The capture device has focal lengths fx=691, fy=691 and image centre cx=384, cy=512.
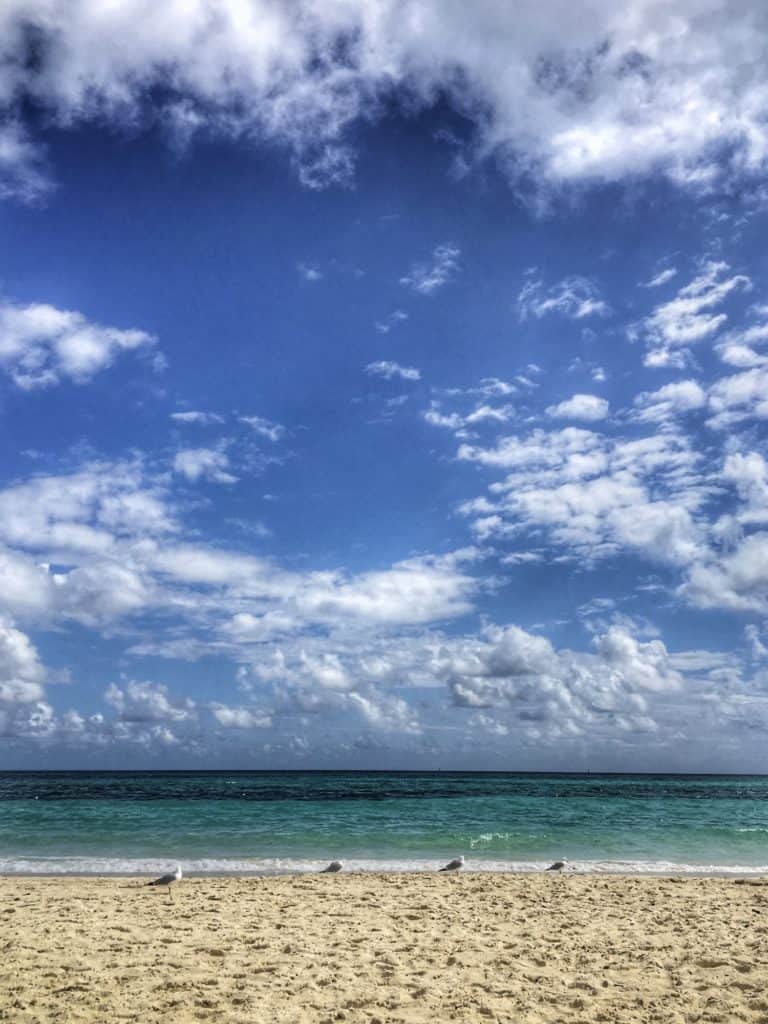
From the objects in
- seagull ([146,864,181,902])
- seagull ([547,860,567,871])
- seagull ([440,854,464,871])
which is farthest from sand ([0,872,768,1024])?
seagull ([547,860,567,871])

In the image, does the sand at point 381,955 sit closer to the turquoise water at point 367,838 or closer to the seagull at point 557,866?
the seagull at point 557,866

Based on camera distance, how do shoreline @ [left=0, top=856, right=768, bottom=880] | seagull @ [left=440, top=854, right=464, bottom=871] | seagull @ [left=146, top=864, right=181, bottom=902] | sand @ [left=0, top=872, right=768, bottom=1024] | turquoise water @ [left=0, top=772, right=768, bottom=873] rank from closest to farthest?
sand @ [left=0, top=872, right=768, bottom=1024]
seagull @ [left=146, top=864, right=181, bottom=902]
shoreline @ [left=0, top=856, right=768, bottom=880]
seagull @ [left=440, top=854, right=464, bottom=871]
turquoise water @ [left=0, top=772, right=768, bottom=873]

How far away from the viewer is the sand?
296 inches

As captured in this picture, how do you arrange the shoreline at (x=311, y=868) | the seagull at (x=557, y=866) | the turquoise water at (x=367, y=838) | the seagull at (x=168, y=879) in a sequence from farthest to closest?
the turquoise water at (x=367, y=838) < the seagull at (x=557, y=866) < the shoreline at (x=311, y=868) < the seagull at (x=168, y=879)

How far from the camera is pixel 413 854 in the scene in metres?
21.6

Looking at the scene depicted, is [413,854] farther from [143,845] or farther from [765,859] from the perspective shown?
[765,859]

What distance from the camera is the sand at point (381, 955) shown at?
7520mm

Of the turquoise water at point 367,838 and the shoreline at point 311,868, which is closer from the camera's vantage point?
the shoreline at point 311,868

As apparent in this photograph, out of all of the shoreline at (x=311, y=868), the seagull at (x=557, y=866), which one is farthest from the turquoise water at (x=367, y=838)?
the seagull at (x=557, y=866)

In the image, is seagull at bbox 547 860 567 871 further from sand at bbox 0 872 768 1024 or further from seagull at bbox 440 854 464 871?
sand at bbox 0 872 768 1024

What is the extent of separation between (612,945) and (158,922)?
7.19m

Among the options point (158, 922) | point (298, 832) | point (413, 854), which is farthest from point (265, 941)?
point (298, 832)

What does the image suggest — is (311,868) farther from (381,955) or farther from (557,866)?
(381,955)

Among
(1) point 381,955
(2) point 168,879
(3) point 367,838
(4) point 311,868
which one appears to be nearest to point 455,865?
(4) point 311,868
